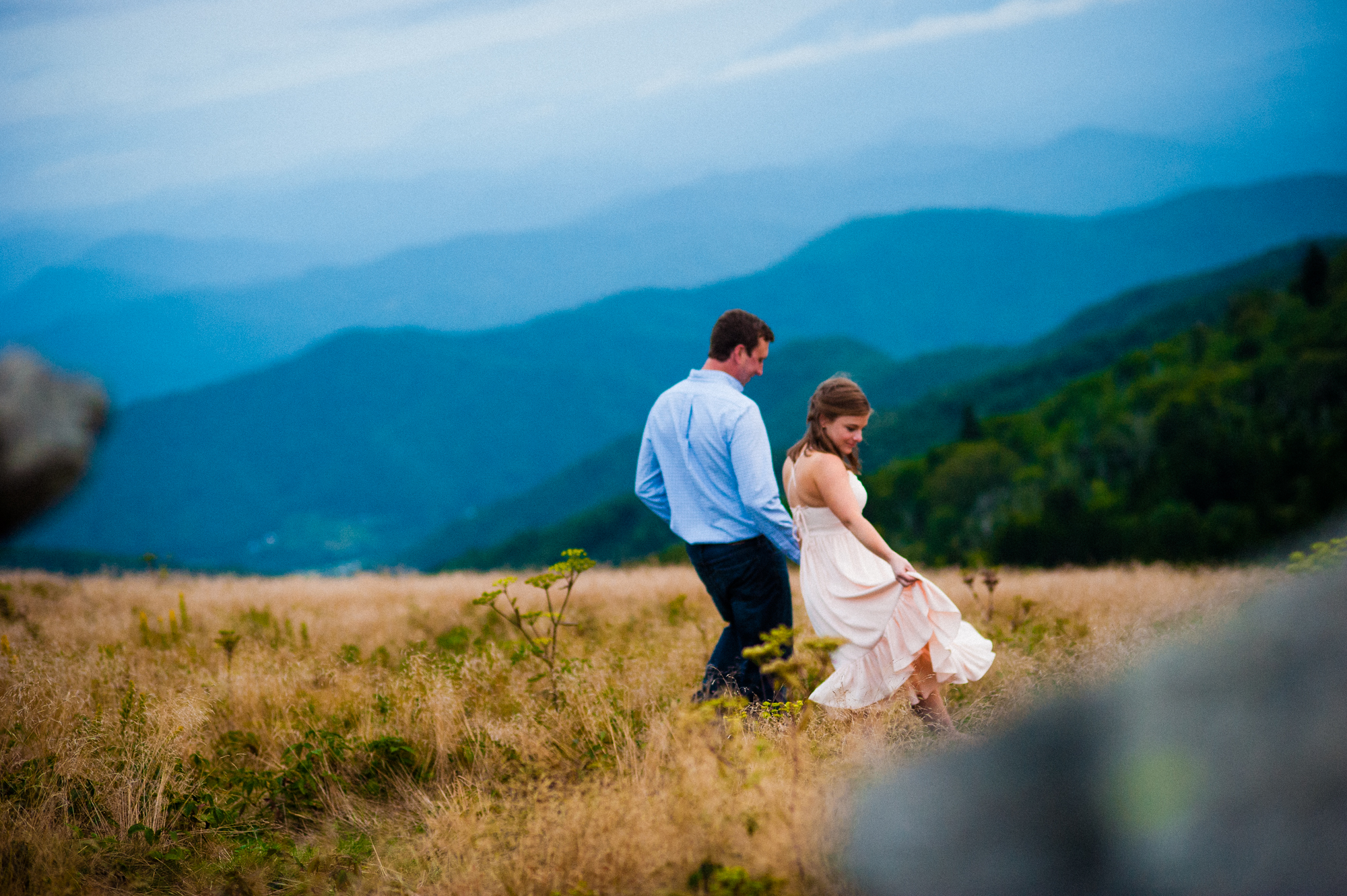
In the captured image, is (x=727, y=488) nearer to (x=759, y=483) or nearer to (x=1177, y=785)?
(x=759, y=483)

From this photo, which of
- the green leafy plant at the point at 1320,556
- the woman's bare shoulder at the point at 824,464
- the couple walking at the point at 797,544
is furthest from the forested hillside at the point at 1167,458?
the woman's bare shoulder at the point at 824,464

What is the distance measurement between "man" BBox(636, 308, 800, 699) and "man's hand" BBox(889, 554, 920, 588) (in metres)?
0.48

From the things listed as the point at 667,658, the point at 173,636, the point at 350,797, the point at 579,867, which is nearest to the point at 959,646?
the point at 667,658

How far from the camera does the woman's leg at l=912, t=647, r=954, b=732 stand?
4.46 metres

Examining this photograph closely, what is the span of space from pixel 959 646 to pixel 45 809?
421 centimetres

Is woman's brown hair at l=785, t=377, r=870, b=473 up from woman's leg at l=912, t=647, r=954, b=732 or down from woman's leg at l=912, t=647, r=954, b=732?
up

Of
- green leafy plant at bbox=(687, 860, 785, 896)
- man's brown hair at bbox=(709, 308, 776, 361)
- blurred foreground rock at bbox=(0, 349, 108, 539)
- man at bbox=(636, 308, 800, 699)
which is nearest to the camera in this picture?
blurred foreground rock at bbox=(0, 349, 108, 539)

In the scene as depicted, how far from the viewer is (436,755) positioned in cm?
464

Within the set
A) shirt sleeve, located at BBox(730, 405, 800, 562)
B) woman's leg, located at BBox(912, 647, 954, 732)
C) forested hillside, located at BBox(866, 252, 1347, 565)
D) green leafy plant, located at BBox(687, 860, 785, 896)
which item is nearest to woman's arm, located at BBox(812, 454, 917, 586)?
shirt sleeve, located at BBox(730, 405, 800, 562)

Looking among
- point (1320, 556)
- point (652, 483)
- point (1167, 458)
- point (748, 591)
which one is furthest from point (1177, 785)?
point (1167, 458)

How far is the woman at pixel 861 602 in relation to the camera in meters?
4.43

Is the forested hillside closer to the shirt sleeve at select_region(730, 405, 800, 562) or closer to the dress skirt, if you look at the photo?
the dress skirt

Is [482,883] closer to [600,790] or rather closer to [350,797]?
[600,790]

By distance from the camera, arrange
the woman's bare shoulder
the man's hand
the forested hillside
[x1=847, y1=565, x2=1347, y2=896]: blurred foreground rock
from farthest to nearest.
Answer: the forested hillside
the woman's bare shoulder
the man's hand
[x1=847, y1=565, x2=1347, y2=896]: blurred foreground rock
